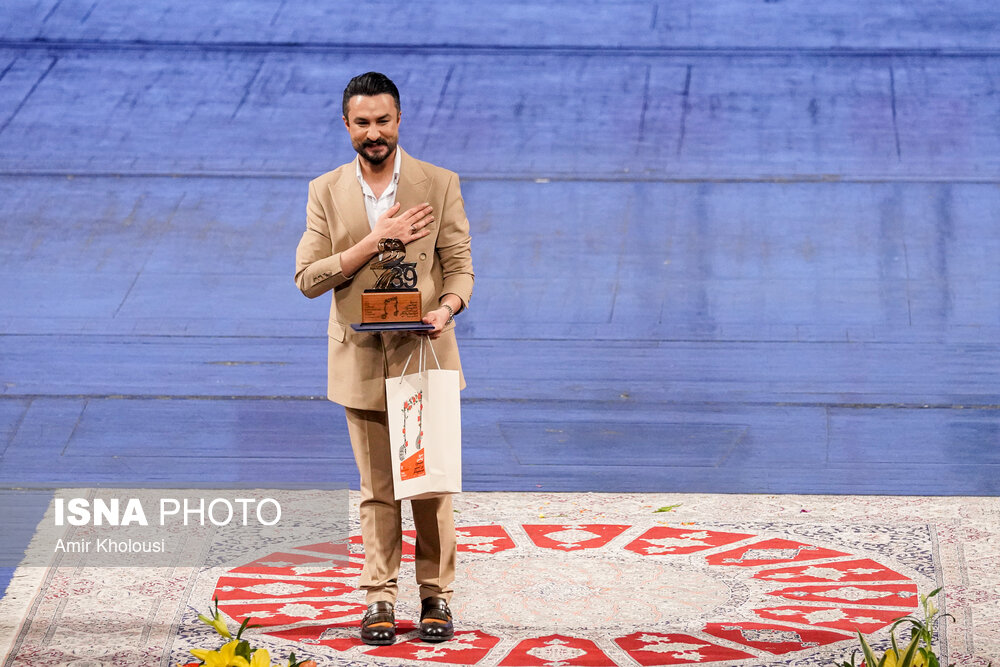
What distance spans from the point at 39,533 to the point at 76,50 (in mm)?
5164

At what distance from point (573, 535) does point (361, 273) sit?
1.24 meters

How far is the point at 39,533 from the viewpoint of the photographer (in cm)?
417

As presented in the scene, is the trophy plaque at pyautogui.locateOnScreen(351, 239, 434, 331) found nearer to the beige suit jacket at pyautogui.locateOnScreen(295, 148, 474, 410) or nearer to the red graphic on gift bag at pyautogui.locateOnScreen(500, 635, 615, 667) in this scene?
the beige suit jacket at pyautogui.locateOnScreen(295, 148, 474, 410)

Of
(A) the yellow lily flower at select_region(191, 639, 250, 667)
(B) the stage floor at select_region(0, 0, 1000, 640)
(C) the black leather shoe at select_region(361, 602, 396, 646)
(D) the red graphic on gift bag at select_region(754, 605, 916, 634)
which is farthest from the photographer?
(B) the stage floor at select_region(0, 0, 1000, 640)

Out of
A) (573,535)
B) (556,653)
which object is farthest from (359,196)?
(573,535)

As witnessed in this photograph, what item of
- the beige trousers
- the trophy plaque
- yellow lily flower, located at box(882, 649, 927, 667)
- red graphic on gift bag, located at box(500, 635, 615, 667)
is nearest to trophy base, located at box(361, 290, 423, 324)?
the trophy plaque

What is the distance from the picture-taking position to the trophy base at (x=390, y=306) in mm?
3178

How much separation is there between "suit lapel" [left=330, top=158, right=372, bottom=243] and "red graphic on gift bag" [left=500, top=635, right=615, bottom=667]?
0.96 m

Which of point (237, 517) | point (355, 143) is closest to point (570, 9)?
point (237, 517)

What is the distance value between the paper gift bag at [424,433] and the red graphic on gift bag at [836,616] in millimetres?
839

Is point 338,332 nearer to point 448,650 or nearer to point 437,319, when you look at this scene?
point 437,319

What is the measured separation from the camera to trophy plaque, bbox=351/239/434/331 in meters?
3.17

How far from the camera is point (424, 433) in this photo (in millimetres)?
3213

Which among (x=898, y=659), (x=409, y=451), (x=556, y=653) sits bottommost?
(x=556, y=653)
